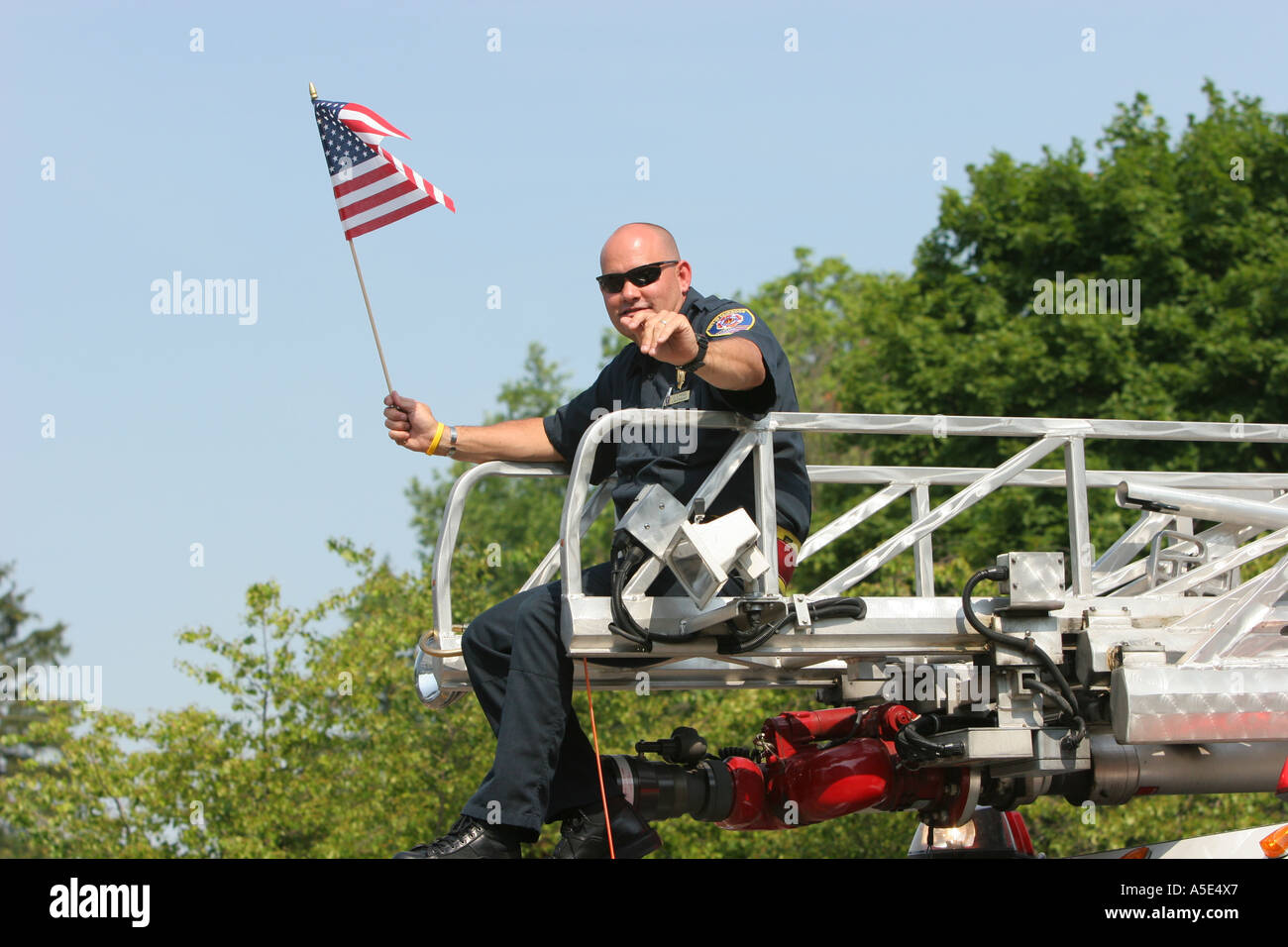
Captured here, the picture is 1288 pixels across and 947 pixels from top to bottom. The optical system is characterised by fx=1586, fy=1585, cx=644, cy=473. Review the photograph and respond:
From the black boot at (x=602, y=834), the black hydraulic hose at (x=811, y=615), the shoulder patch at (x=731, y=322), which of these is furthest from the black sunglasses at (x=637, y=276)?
the black boot at (x=602, y=834)

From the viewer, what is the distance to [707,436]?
18.4 ft

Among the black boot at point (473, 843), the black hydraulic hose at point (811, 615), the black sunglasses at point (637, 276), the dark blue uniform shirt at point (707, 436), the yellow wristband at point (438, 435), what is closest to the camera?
the black boot at point (473, 843)

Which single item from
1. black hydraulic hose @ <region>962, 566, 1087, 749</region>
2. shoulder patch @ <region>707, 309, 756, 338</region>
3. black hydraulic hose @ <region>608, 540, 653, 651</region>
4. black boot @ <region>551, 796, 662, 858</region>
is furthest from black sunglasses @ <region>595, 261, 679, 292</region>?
black boot @ <region>551, 796, 662, 858</region>

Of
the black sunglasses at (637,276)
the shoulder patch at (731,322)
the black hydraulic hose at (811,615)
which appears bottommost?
the black hydraulic hose at (811,615)

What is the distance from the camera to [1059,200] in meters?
24.2

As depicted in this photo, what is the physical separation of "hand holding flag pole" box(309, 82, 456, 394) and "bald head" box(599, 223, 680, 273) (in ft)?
3.11

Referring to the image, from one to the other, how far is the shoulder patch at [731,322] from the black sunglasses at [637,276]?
1.12ft

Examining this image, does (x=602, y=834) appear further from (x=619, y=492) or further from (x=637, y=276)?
(x=637, y=276)

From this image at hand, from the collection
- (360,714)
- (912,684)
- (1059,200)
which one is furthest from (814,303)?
(912,684)

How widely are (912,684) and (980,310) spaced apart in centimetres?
1834

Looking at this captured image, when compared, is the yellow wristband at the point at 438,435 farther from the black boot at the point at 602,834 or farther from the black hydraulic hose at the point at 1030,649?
the black hydraulic hose at the point at 1030,649

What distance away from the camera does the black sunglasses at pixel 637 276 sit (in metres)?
5.55
